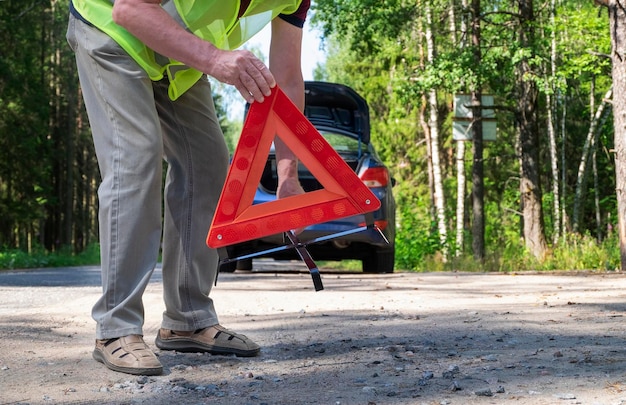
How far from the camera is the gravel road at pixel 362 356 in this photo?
10.0 feet

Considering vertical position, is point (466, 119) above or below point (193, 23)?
above

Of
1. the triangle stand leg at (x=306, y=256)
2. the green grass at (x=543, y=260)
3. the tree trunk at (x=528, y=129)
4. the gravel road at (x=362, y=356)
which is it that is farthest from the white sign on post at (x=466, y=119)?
the triangle stand leg at (x=306, y=256)

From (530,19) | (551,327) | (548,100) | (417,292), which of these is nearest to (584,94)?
(548,100)

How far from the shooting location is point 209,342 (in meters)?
4.13

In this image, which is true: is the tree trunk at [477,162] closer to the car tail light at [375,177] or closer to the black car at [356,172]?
the black car at [356,172]

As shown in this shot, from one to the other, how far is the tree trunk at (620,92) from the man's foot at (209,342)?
29.2 feet

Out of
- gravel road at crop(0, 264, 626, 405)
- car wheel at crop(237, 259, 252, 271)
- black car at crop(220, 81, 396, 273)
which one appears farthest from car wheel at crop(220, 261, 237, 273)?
gravel road at crop(0, 264, 626, 405)

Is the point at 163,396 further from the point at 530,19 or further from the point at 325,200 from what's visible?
the point at 530,19

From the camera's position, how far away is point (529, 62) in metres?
18.5

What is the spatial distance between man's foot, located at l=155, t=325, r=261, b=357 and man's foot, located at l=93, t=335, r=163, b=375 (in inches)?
17.4

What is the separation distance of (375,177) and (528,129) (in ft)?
31.0

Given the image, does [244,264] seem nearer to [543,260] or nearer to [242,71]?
[543,260]

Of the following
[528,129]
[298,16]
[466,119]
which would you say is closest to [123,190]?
[298,16]

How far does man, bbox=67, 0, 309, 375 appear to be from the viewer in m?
3.46
